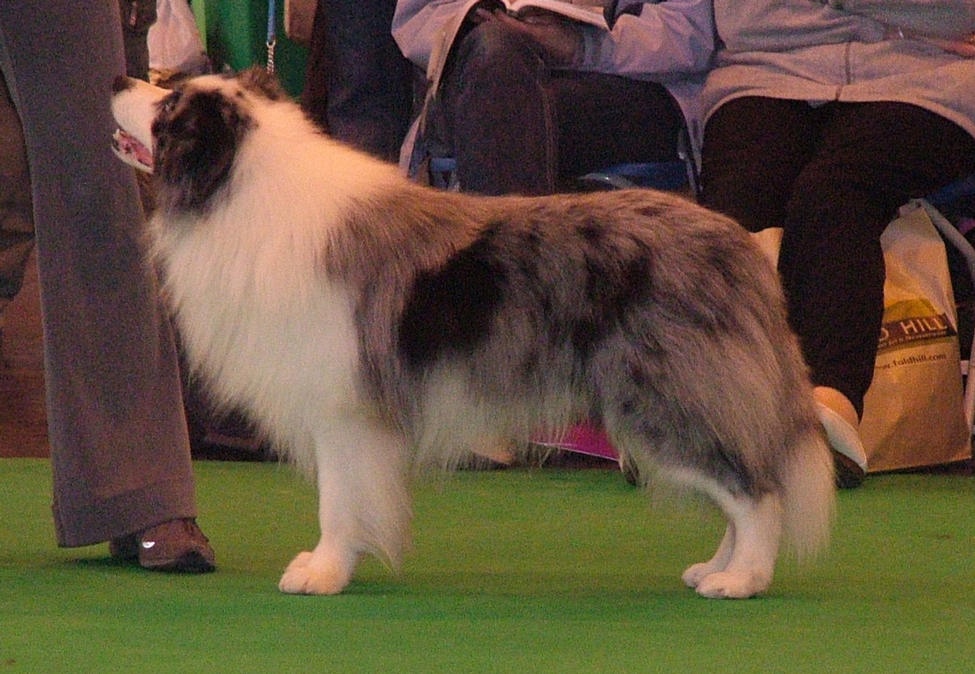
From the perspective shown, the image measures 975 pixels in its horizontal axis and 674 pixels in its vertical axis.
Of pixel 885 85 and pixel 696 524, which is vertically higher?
pixel 885 85

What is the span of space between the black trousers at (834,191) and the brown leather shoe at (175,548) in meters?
1.99

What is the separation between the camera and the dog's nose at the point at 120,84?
9.10ft

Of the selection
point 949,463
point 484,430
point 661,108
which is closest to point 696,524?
point 484,430

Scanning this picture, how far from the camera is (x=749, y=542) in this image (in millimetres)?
2762

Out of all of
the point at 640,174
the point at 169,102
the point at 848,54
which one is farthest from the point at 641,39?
the point at 169,102

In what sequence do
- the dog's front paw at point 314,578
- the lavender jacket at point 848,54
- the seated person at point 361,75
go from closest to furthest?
the dog's front paw at point 314,578 → the lavender jacket at point 848,54 → the seated person at point 361,75

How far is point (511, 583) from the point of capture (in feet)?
9.30

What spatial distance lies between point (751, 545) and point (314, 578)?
842 mm

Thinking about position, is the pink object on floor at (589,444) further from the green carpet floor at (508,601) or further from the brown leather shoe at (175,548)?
the brown leather shoe at (175,548)

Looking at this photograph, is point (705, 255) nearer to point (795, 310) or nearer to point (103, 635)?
point (103, 635)

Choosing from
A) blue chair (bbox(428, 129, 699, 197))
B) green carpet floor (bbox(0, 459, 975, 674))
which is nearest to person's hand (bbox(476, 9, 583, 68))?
blue chair (bbox(428, 129, 699, 197))

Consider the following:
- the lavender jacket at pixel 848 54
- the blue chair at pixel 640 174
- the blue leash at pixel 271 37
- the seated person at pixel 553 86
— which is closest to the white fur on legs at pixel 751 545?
the seated person at pixel 553 86

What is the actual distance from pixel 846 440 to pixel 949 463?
0.80 metres

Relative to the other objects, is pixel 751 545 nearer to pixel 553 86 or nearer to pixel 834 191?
pixel 834 191
